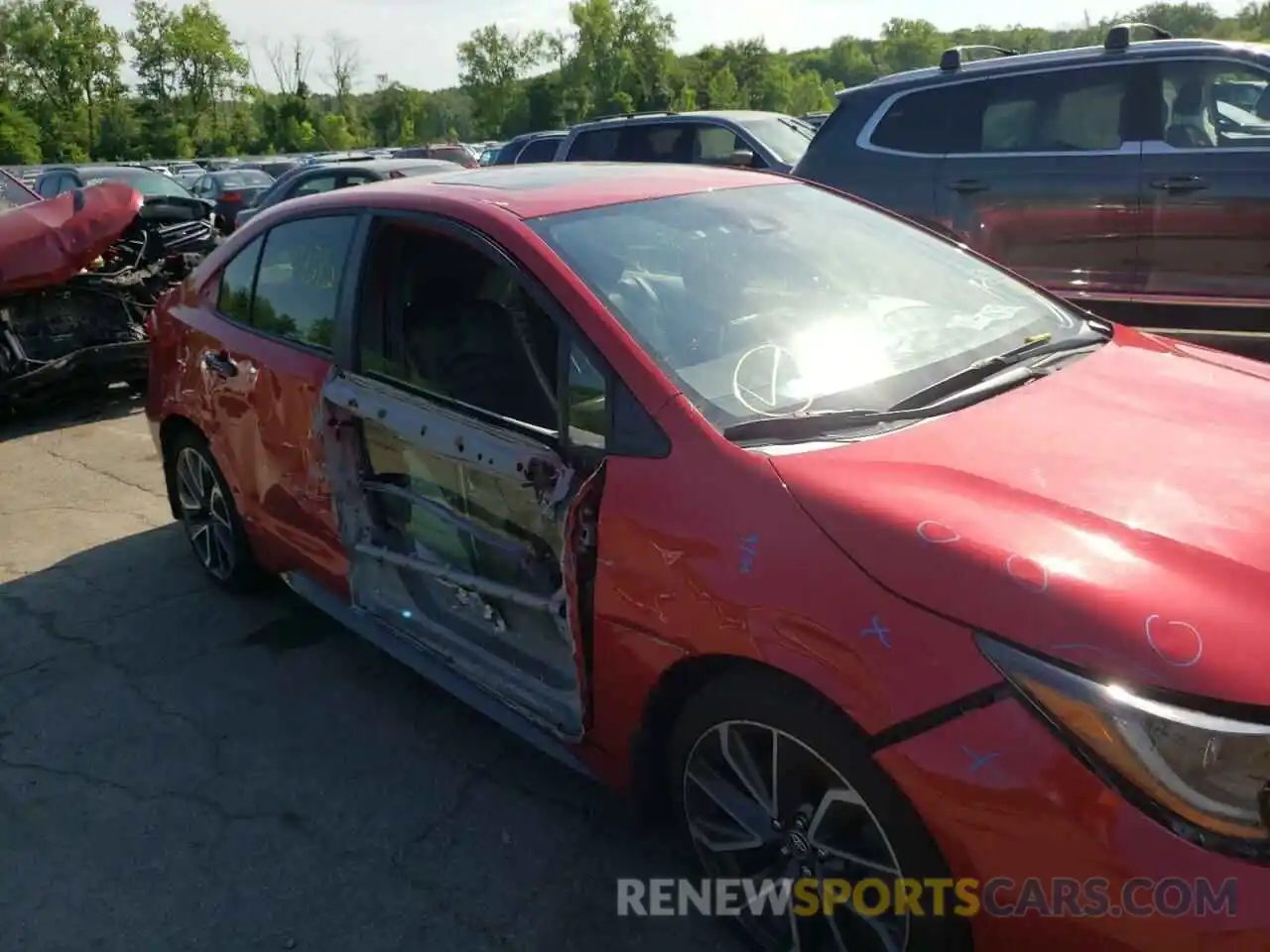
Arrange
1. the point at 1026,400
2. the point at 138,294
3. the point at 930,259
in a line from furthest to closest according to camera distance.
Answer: the point at 138,294
the point at 930,259
the point at 1026,400

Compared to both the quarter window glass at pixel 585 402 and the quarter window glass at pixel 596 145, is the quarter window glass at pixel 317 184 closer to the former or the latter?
the quarter window glass at pixel 596 145

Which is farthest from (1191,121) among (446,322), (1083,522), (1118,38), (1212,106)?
(1083,522)

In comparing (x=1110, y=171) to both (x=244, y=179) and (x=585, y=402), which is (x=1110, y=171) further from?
(x=244, y=179)

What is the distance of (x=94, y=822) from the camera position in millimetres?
3012

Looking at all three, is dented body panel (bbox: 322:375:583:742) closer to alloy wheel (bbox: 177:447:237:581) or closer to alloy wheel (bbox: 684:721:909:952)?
alloy wheel (bbox: 684:721:909:952)

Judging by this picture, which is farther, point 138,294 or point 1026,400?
point 138,294

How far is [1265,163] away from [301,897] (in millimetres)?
5685

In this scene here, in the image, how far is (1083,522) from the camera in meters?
1.91

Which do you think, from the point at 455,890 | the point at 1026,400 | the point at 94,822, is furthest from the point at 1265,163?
the point at 94,822

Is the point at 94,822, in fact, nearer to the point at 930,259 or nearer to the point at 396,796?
the point at 396,796

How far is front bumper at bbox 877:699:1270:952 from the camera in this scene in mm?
1571

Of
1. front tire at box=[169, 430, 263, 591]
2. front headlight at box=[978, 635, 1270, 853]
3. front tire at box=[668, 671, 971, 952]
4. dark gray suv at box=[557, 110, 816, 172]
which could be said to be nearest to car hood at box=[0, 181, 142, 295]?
front tire at box=[169, 430, 263, 591]

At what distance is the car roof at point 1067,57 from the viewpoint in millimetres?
5645

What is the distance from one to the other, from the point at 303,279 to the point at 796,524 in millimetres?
2301
